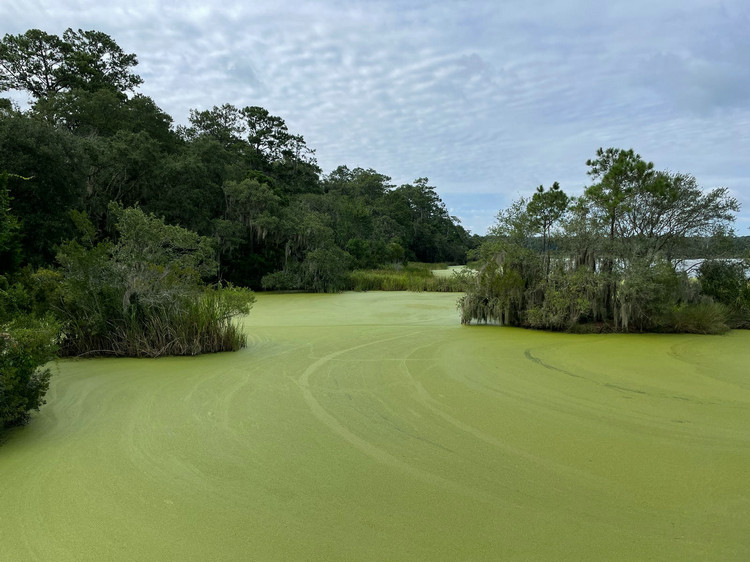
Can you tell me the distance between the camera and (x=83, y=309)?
534cm

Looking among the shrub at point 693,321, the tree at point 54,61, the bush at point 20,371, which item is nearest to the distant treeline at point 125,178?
the tree at point 54,61

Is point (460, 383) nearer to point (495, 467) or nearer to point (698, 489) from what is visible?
point (495, 467)

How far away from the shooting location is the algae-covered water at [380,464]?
181 centimetres

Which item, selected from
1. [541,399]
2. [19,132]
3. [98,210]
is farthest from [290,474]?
[98,210]

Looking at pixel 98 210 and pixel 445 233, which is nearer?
pixel 98 210

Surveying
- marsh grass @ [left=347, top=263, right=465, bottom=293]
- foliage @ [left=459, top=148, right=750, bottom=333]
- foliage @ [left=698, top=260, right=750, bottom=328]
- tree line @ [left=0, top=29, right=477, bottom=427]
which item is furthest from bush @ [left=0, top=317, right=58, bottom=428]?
marsh grass @ [left=347, top=263, right=465, bottom=293]

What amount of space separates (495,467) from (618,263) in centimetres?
675

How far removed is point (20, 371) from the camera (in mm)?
2756

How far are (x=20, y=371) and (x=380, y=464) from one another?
2.25 metres

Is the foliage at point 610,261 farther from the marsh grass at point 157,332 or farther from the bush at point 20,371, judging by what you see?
the bush at point 20,371

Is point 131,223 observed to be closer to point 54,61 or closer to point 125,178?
point 125,178

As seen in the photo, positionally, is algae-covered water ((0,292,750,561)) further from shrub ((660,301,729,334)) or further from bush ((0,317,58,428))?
shrub ((660,301,729,334))

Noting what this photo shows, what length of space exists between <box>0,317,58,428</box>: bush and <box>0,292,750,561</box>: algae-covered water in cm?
19

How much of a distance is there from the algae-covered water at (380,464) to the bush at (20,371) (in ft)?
0.61
